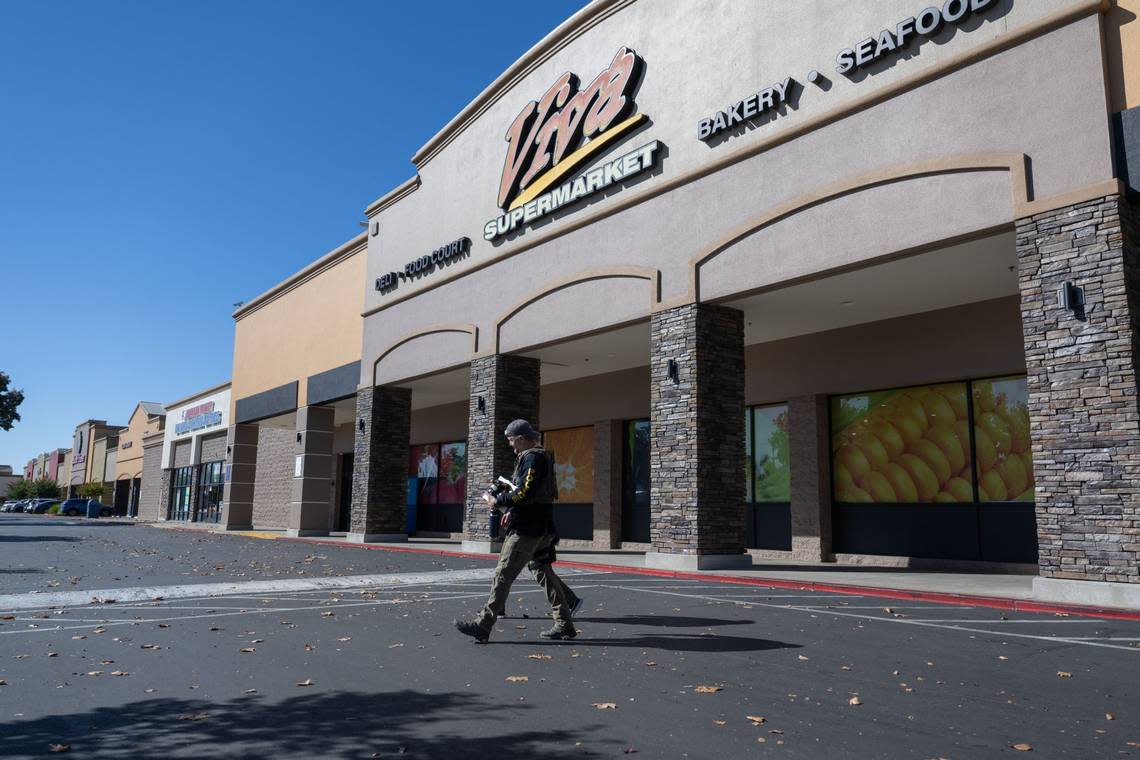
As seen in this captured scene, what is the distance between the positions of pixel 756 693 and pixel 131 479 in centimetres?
7406

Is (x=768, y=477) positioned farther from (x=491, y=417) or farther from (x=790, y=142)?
(x=790, y=142)

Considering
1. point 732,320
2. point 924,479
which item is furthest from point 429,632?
point 924,479

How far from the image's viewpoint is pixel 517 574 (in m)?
8.00

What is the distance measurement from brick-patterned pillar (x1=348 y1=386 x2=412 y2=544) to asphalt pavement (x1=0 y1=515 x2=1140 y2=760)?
1414 cm

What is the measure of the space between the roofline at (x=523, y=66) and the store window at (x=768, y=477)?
9998 millimetres

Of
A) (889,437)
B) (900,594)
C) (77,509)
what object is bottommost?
(900,594)

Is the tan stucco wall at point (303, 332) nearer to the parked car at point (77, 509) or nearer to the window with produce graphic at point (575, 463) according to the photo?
the window with produce graphic at point (575, 463)

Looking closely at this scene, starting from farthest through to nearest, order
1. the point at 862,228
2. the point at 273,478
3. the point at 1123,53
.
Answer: the point at 273,478
the point at 862,228
the point at 1123,53

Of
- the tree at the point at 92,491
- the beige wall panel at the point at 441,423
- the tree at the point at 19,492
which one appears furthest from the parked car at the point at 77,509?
the beige wall panel at the point at 441,423

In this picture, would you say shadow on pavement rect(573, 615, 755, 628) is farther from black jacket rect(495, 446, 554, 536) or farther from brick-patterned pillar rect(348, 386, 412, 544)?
brick-patterned pillar rect(348, 386, 412, 544)

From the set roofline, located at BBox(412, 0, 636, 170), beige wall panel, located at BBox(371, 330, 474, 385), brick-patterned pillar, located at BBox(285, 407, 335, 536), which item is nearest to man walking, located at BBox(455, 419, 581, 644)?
roofline, located at BBox(412, 0, 636, 170)

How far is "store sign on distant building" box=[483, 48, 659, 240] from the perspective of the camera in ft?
60.5

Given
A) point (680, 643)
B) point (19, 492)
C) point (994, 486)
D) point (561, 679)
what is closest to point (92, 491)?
point (19, 492)

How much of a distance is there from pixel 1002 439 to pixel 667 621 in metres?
10.3
